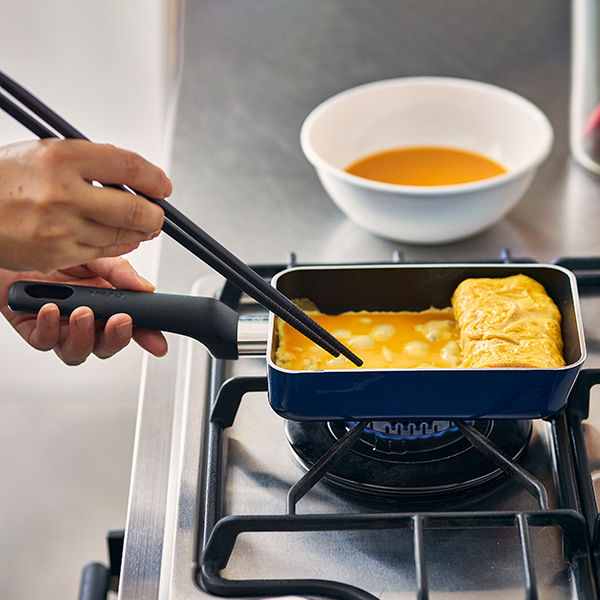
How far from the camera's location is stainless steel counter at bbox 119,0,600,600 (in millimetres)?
890

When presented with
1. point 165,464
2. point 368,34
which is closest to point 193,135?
point 368,34

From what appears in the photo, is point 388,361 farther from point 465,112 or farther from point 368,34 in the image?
point 368,34

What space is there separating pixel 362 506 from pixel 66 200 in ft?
1.21

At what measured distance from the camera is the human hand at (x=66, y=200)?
2.08ft

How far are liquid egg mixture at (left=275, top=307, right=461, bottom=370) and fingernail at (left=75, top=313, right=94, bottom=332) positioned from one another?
0.56 ft

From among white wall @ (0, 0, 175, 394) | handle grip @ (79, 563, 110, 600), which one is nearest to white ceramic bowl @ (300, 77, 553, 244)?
handle grip @ (79, 563, 110, 600)

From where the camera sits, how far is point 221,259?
28.7 inches

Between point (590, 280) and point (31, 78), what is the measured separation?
145 centimetres

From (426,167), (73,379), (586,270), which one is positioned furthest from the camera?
(73,379)

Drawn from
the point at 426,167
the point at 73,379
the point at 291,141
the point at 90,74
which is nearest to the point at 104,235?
the point at 426,167

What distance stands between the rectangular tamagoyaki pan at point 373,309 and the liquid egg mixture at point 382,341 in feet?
0.04

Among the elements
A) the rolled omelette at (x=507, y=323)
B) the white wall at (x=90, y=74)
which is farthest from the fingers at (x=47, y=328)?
the white wall at (x=90, y=74)

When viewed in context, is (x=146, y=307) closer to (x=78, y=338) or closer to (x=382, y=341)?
(x=78, y=338)

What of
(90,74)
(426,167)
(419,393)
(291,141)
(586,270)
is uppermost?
(90,74)
